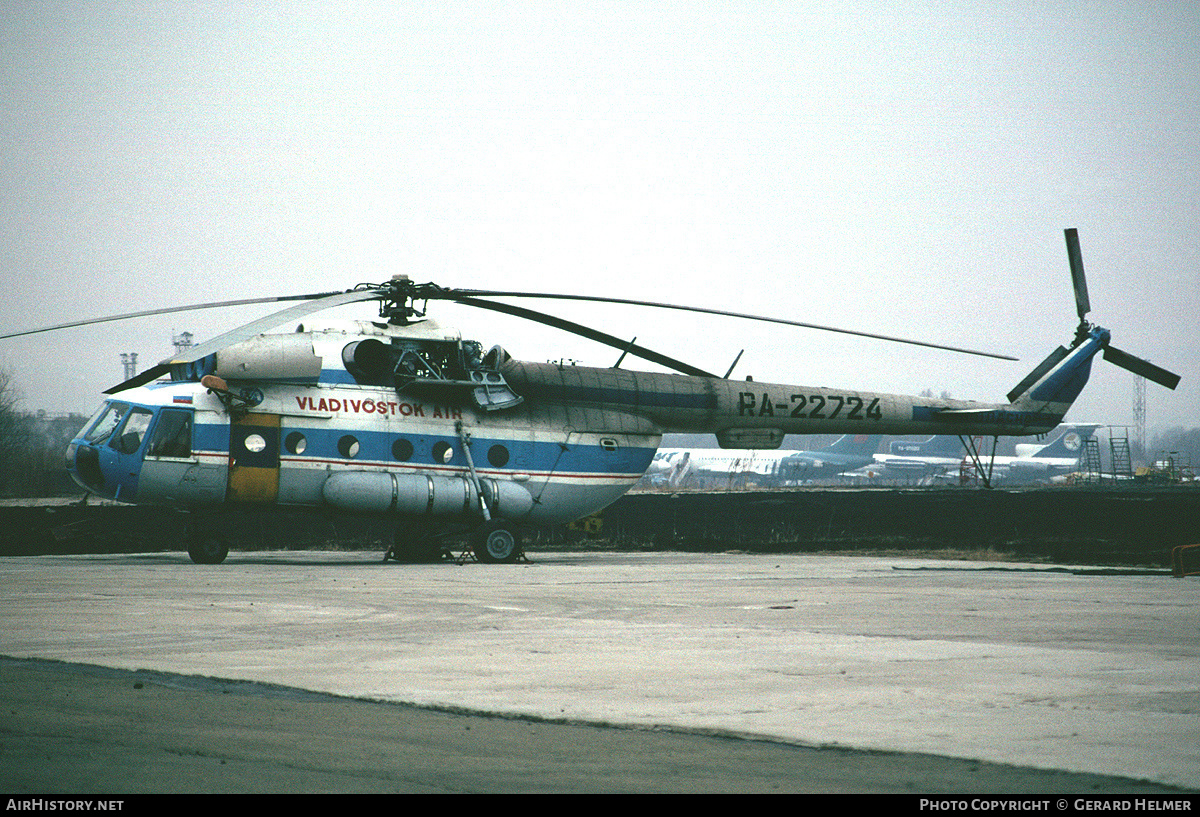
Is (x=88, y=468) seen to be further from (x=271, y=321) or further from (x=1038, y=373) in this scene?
(x=1038, y=373)

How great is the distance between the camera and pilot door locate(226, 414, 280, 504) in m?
20.7

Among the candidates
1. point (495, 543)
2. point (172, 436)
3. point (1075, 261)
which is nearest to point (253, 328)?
point (172, 436)

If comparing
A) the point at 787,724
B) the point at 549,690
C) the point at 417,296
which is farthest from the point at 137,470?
the point at 787,724

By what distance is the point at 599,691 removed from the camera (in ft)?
23.1

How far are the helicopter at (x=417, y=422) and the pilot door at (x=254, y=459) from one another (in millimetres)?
25

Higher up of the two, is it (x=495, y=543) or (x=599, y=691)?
(x=599, y=691)

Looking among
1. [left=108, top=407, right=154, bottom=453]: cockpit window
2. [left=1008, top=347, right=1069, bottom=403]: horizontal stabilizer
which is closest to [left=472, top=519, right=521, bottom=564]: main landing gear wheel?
[left=108, top=407, right=154, bottom=453]: cockpit window

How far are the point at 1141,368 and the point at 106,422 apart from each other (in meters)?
21.9

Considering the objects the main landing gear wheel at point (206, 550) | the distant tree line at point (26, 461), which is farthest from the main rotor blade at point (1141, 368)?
the distant tree line at point (26, 461)

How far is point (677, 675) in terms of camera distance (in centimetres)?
768

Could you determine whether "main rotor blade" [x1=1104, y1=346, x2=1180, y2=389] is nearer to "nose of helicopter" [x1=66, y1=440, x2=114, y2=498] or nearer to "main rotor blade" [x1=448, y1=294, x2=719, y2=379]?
"main rotor blade" [x1=448, y1=294, x2=719, y2=379]

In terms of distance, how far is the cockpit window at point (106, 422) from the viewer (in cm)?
2056

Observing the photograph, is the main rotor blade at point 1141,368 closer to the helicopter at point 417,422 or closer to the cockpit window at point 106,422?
the helicopter at point 417,422

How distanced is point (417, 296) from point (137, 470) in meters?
5.72
